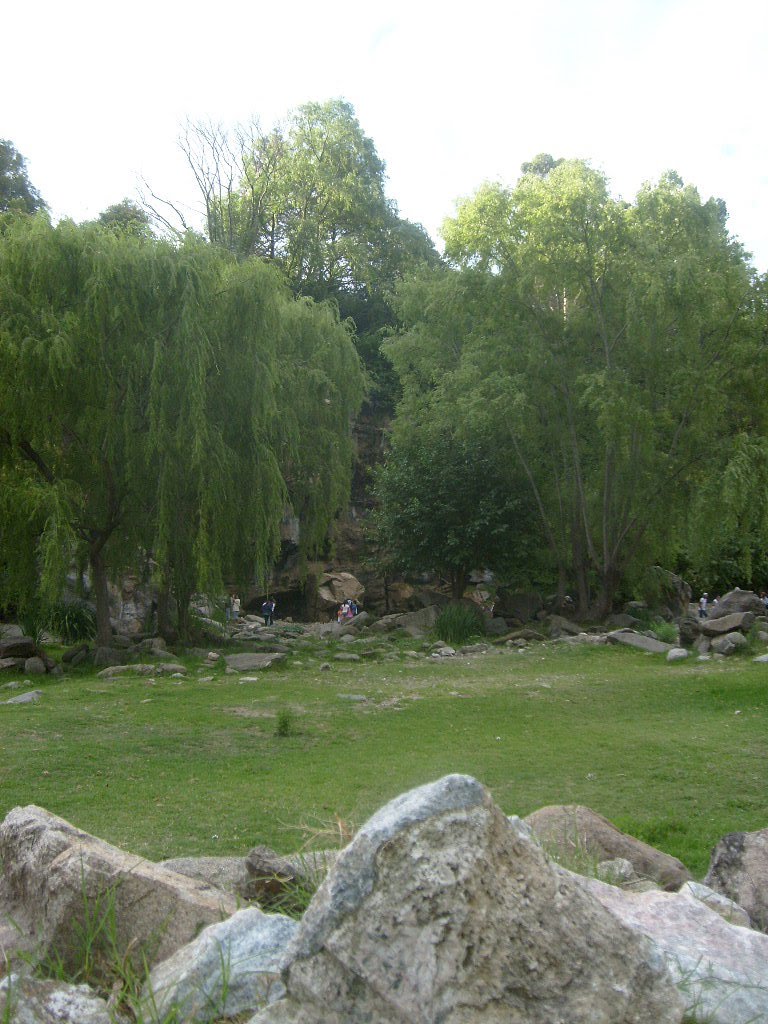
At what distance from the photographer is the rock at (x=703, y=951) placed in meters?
2.65

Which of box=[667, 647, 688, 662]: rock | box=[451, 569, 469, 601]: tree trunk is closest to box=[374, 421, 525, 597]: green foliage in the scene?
box=[451, 569, 469, 601]: tree trunk

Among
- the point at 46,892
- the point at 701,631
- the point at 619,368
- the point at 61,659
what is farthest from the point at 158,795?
the point at 619,368

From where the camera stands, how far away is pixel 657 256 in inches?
893

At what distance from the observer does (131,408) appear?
16609mm

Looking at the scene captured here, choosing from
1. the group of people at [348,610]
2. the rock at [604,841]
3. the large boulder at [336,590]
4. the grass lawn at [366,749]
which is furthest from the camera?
the large boulder at [336,590]

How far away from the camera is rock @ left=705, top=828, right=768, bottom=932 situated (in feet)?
13.4

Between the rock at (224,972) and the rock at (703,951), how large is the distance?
93cm

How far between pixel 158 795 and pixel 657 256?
18.7 metres

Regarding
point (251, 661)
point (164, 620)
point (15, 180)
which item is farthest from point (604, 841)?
point (15, 180)

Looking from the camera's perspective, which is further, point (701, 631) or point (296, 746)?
point (701, 631)

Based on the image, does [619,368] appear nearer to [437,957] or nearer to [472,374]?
[472,374]

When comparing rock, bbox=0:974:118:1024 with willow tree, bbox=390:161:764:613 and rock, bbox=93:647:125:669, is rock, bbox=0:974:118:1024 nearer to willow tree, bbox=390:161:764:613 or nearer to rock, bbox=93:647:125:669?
rock, bbox=93:647:125:669

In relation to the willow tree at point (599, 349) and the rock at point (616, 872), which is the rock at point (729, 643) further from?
the rock at point (616, 872)

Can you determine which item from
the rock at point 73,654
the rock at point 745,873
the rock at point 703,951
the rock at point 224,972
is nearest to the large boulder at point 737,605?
the rock at point 73,654
